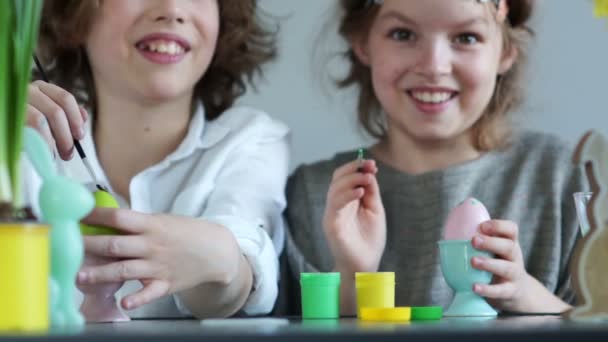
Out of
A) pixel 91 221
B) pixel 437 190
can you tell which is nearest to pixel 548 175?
pixel 437 190

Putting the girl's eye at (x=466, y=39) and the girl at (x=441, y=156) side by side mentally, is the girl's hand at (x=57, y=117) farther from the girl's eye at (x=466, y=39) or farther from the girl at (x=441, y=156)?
the girl's eye at (x=466, y=39)

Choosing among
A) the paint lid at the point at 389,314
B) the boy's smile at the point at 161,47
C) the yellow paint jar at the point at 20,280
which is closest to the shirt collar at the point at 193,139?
the boy's smile at the point at 161,47

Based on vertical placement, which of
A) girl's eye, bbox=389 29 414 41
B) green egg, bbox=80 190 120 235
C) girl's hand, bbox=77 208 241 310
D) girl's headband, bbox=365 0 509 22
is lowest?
girl's hand, bbox=77 208 241 310

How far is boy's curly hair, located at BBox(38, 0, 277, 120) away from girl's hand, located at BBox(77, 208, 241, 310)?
0.53 m

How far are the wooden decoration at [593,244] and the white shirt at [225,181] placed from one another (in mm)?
543

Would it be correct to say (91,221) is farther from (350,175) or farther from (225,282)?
(350,175)

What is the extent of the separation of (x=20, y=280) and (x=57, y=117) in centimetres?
40

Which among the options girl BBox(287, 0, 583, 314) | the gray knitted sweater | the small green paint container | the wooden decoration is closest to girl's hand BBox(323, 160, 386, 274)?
girl BBox(287, 0, 583, 314)

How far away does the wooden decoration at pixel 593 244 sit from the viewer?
0.69 meters

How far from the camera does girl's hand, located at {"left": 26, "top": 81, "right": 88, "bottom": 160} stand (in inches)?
37.0

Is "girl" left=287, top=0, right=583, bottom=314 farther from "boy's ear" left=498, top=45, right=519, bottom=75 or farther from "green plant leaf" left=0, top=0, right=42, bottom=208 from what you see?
"green plant leaf" left=0, top=0, right=42, bottom=208

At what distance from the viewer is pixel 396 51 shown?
56.7 inches

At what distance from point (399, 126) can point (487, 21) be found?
0.72 ft

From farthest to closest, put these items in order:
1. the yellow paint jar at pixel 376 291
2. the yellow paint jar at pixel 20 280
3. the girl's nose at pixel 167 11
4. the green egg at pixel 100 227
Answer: the girl's nose at pixel 167 11, the yellow paint jar at pixel 376 291, the green egg at pixel 100 227, the yellow paint jar at pixel 20 280
